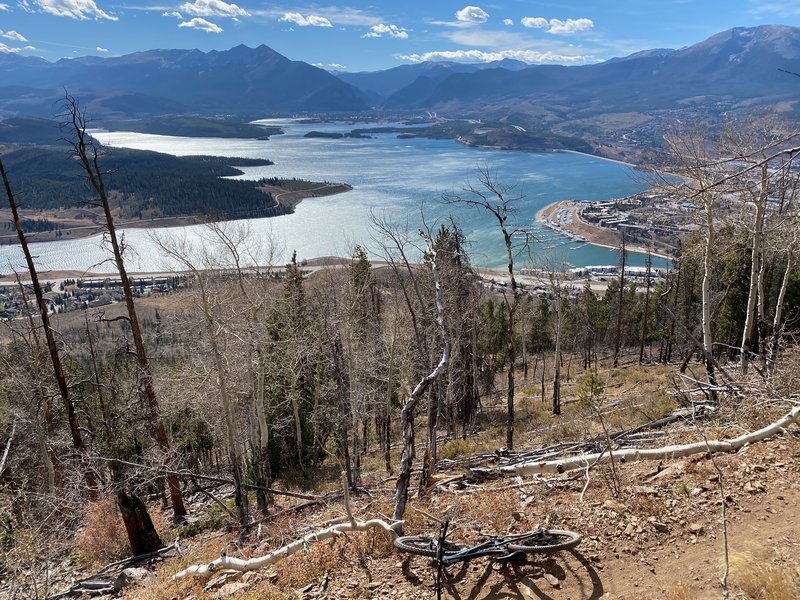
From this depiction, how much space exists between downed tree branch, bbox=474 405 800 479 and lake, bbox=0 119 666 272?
3203cm

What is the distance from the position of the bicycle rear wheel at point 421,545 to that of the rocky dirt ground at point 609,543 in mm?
147

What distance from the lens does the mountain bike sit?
14.6ft

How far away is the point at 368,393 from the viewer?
56.3 ft

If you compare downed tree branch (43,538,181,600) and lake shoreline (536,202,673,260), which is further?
lake shoreline (536,202,673,260)

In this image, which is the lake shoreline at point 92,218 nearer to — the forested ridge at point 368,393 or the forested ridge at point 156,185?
the forested ridge at point 156,185

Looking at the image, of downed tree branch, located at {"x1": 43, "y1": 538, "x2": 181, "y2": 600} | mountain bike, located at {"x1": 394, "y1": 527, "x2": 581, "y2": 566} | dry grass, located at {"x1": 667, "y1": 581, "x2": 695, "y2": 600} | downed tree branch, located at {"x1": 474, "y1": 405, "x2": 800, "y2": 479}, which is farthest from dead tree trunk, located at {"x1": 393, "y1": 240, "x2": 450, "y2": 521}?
downed tree branch, located at {"x1": 43, "y1": 538, "x2": 181, "y2": 600}

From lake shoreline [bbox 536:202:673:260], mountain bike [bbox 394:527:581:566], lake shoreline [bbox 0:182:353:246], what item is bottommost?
lake shoreline [bbox 536:202:673:260]

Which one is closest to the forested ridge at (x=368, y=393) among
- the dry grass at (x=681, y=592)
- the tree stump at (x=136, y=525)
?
the tree stump at (x=136, y=525)

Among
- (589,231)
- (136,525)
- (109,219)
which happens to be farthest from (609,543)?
(589,231)

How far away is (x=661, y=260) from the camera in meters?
75.0

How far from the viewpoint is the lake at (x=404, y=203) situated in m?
73.5

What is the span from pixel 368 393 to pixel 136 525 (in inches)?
349

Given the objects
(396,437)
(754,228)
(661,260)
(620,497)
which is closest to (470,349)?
(396,437)

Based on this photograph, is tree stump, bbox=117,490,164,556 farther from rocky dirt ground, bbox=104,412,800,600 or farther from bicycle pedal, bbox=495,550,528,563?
bicycle pedal, bbox=495,550,528,563
